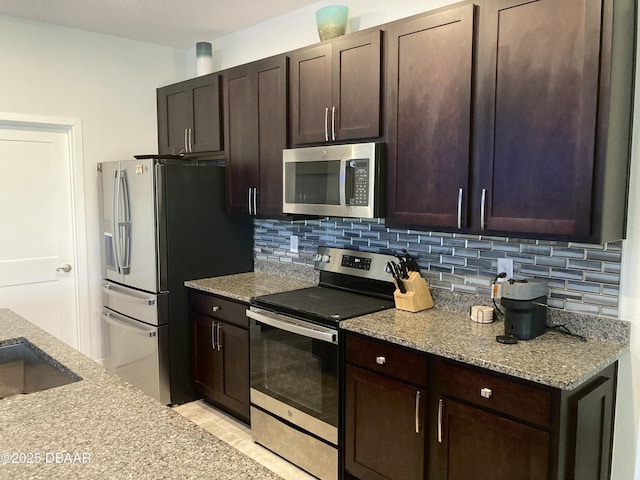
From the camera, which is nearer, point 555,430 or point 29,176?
point 555,430

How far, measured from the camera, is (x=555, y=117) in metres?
1.89

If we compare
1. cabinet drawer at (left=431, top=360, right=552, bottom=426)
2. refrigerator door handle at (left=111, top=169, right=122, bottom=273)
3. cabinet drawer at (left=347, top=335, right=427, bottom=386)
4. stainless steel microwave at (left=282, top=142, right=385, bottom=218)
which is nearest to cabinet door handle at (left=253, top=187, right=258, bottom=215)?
stainless steel microwave at (left=282, top=142, right=385, bottom=218)

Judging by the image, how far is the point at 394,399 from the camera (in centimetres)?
220

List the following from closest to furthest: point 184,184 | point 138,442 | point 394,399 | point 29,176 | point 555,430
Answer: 1. point 138,442
2. point 555,430
3. point 394,399
4. point 184,184
5. point 29,176

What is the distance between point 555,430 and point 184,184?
260 centimetres

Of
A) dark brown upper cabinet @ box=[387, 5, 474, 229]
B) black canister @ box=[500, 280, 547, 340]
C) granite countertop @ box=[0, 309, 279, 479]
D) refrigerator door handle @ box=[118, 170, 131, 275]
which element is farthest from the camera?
refrigerator door handle @ box=[118, 170, 131, 275]

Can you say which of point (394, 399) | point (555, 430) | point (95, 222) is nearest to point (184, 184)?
point (95, 222)

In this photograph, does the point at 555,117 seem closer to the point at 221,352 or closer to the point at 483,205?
the point at 483,205

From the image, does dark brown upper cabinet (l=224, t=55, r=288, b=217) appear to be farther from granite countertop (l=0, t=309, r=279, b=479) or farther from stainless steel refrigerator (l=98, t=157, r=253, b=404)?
granite countertop (l=0, t=309, r=279, b=479)

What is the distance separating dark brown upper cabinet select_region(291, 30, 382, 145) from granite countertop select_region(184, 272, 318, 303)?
0.93 m

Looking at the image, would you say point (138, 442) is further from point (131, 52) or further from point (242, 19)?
point (131, 52)

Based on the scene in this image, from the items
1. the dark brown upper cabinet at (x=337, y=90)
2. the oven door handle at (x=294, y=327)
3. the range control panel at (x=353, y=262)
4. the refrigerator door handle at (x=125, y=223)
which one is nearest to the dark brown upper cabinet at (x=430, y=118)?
the dark brown upper cabinet at (x=337, y=90)

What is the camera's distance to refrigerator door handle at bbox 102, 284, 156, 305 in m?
3.33

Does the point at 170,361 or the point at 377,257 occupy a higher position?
the point at 377,257
